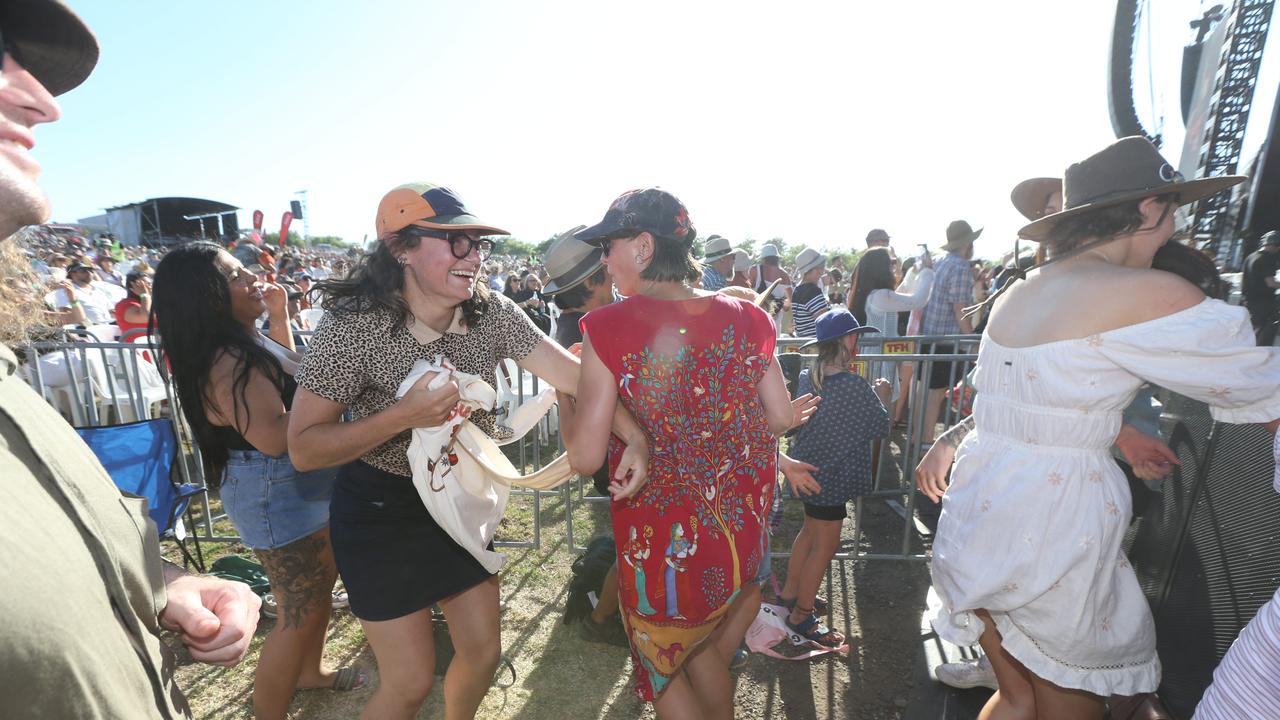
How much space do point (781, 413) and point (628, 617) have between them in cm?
92

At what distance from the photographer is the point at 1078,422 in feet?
5.57

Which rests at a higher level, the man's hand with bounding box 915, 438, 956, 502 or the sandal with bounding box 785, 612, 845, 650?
the man's hand with bounding box 915, 438, 956, 502

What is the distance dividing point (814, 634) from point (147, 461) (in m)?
4.30

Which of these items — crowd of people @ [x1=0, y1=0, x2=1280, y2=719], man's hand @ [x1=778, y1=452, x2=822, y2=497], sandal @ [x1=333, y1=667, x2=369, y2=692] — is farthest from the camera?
sandal @ [x1=333, y1=667, x2=369, y2=692]

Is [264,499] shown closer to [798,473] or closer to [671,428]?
[671,428]

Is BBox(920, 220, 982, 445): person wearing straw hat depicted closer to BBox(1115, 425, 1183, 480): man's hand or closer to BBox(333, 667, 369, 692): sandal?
BBox(1115, 425, 1183, 480): man's hand

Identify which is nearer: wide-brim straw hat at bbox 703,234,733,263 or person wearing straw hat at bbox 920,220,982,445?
person wearing straw hat at bbox 920,220,982,445

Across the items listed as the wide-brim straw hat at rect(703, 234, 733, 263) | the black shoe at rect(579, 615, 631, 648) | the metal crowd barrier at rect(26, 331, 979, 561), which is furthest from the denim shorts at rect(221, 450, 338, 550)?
the wide-brim straw hat at rect(703, 234, 733, 263)

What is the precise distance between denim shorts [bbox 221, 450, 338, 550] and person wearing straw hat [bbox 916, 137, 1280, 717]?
266cm

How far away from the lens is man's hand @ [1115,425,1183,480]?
186 cm

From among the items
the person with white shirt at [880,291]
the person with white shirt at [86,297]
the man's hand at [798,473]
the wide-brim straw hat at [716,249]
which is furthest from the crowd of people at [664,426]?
the person with white shirt at [86,297]

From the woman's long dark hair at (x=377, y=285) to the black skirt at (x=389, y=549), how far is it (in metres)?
0.61

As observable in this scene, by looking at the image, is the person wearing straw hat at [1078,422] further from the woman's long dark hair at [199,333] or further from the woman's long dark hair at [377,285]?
the woman's long dark hair at [199,333]

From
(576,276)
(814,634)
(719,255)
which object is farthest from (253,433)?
(719,255)
